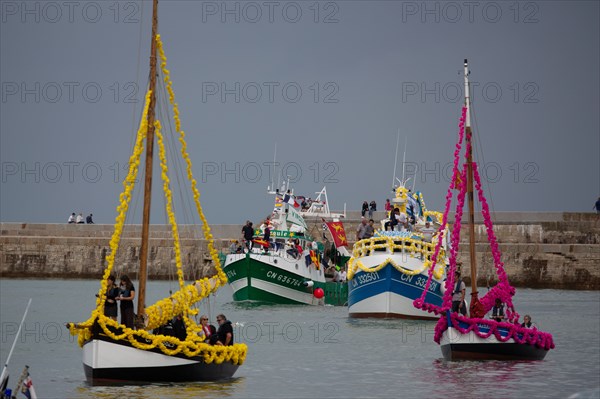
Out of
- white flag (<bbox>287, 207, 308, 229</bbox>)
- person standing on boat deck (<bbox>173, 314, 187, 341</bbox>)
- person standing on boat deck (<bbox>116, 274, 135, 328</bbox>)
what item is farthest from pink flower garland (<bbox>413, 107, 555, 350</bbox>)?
white flag (<bbox>287, 207, 308, 229</bbox>)

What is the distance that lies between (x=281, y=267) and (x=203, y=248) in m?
24.5

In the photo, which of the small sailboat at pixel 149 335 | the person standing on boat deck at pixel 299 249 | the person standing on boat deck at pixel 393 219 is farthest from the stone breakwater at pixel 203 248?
the small sailboat at pixel 149 335

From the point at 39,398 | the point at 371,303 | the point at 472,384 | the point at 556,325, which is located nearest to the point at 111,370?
the point at 39,398

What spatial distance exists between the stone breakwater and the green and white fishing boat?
19.7 m

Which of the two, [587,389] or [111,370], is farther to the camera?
[587,389]

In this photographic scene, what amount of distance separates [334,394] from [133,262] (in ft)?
180

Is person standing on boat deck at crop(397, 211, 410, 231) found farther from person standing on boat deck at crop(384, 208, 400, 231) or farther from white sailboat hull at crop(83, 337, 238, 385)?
white sailboat hull at crop(83, 337, 238, 385)

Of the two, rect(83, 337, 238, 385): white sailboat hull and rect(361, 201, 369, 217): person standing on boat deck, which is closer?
rect(83, 337, 238, 385): white sailboat hull

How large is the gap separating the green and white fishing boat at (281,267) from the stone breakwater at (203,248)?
64.7ft

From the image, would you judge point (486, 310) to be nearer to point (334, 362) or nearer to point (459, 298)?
point (459, 298)

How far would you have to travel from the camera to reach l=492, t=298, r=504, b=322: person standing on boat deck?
35.2 meters

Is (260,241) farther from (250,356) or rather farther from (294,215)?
(250,356)

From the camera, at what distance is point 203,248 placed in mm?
81812

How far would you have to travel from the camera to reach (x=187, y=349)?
93.5 ft
